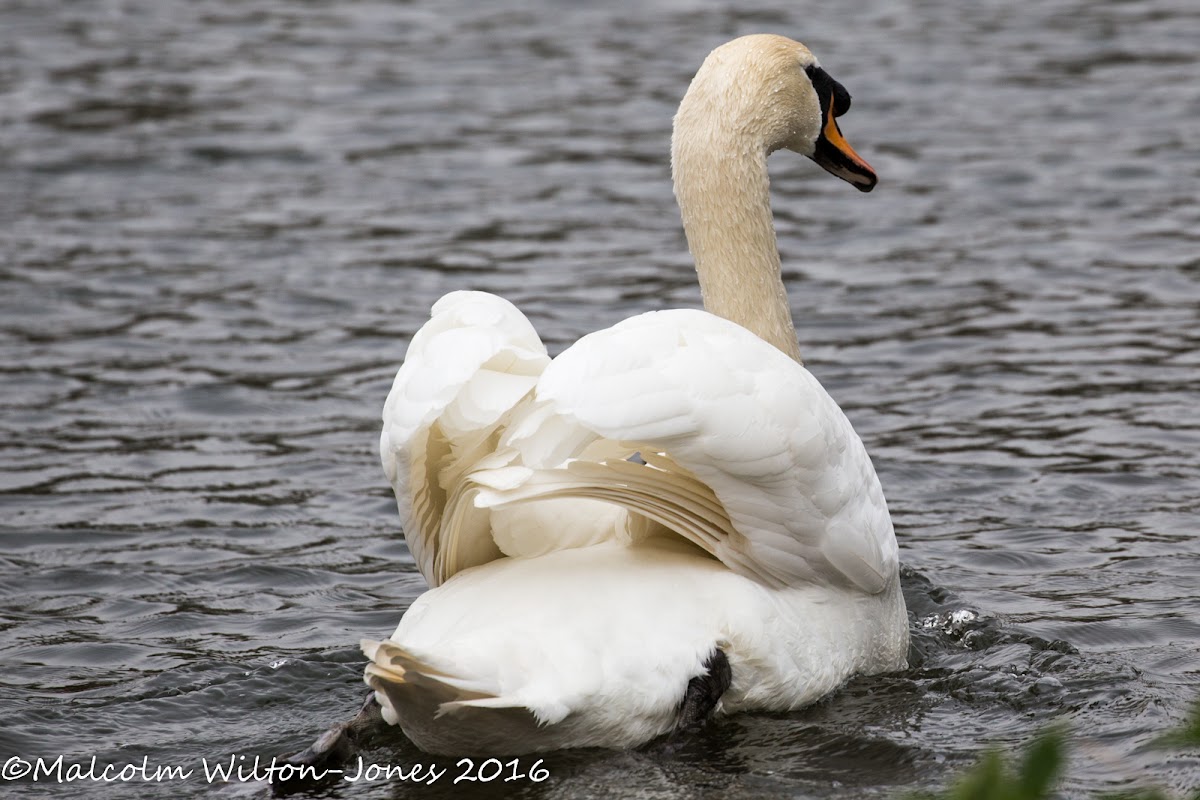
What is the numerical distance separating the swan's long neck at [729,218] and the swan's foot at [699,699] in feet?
4.76

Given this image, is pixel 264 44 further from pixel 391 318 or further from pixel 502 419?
pixel 502 419

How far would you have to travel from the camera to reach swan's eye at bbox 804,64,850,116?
631cm

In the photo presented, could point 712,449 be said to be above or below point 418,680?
above

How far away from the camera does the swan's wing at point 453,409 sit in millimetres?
4871

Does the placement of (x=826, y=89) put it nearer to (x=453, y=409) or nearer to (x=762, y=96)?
(x=762, y=96)

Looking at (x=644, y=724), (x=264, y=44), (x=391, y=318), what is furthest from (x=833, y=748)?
(x=264, y=44)

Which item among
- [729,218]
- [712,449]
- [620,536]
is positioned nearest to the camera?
[712,449]

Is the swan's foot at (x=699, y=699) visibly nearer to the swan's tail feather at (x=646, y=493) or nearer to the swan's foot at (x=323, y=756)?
the swan's tail feather at (x=646, y=493)

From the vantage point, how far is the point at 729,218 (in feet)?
19.8

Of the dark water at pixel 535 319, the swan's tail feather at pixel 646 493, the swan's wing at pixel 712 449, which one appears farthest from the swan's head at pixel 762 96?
the dark water at pixel 535 319

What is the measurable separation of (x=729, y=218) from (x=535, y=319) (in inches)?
157

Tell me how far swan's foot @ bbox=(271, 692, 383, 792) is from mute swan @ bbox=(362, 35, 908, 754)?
0.14m

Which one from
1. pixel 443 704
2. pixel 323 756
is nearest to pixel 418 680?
pixel 443 704

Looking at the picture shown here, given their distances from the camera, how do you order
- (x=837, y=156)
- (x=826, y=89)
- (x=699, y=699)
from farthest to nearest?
(x=837, y=156)
(x=826, y=89)
(x=699, y=699)
